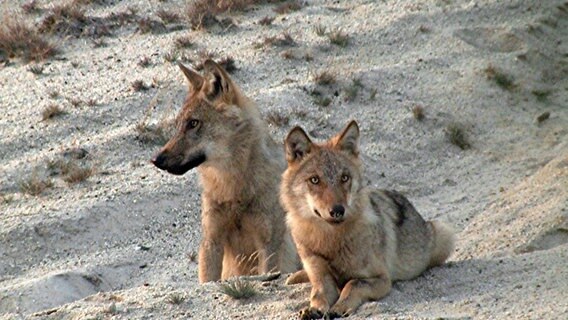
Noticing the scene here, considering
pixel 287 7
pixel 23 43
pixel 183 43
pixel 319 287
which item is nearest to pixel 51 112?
pixel 23 43

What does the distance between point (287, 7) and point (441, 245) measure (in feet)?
32.8

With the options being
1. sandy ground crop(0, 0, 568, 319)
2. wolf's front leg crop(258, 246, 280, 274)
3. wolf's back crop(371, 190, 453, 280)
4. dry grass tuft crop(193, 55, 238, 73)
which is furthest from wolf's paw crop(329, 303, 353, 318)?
dry grass tuft crop(193, 55, 238, 73)

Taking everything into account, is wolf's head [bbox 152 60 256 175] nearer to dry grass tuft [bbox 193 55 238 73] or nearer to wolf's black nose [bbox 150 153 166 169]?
wolf's black nose [bbox 150 153 166 169]

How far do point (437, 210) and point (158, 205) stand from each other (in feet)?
11.6

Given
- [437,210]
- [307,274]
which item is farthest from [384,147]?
[307,274]

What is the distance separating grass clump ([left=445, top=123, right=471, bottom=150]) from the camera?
584 inches

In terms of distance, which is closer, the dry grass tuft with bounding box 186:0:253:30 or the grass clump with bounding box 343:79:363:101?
the grass clump with bounding box 343:79:363:101

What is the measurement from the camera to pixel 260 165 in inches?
381

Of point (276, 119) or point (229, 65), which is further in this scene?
point (229, 65)

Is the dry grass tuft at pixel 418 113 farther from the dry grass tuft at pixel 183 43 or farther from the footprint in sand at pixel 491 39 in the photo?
the dry grass tuft at pixel 183 43

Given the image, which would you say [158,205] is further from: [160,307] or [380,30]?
[380,30]

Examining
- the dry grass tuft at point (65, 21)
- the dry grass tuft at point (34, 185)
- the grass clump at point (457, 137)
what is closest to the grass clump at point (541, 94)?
the grass clump at point (457, 137)

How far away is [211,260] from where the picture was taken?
31.1ft

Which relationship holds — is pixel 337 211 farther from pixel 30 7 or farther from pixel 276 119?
pixel 30 7
